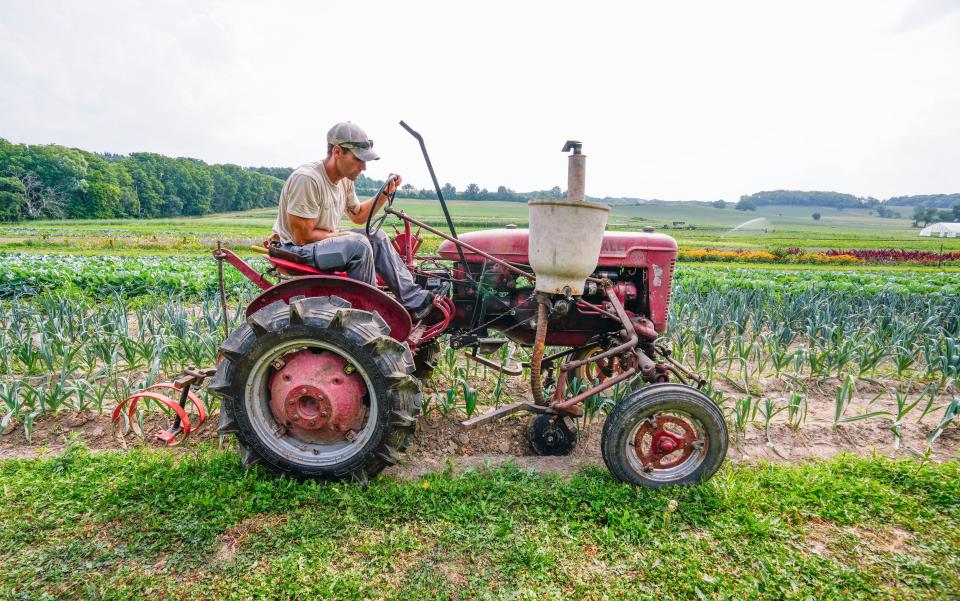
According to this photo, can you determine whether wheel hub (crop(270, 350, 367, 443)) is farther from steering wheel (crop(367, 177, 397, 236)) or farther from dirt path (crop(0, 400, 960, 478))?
steering wheel (crop(367, 177, 397, 236))

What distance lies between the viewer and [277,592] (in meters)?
2.10

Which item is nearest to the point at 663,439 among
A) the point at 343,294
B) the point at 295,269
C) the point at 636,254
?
the point at 636,254

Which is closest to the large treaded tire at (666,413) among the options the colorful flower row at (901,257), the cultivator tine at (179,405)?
the cultivator tine at (179,405)

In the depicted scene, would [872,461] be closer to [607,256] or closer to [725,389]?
[725,389]

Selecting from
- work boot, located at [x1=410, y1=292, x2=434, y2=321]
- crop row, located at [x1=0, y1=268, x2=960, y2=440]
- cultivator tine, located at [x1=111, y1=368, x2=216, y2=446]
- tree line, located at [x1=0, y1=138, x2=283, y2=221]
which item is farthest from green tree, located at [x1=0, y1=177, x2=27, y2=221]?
work boot, located at [x1=410, y1=292, x2=434, y2=321]

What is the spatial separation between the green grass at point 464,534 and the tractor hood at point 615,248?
143 cm

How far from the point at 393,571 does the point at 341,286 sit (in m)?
1.57

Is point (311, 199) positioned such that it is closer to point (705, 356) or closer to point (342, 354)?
point (342, 354)

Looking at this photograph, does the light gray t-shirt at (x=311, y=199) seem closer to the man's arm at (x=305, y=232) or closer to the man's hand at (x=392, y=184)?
the man's arm at (x=305, y=232)

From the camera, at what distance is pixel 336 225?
3.33 metres

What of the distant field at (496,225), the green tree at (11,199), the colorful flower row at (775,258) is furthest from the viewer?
the green tree at (11,199)

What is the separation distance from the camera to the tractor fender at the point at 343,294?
2857 millimetres

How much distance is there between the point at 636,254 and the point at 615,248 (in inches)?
5.9

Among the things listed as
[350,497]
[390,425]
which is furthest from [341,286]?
[350,497]
